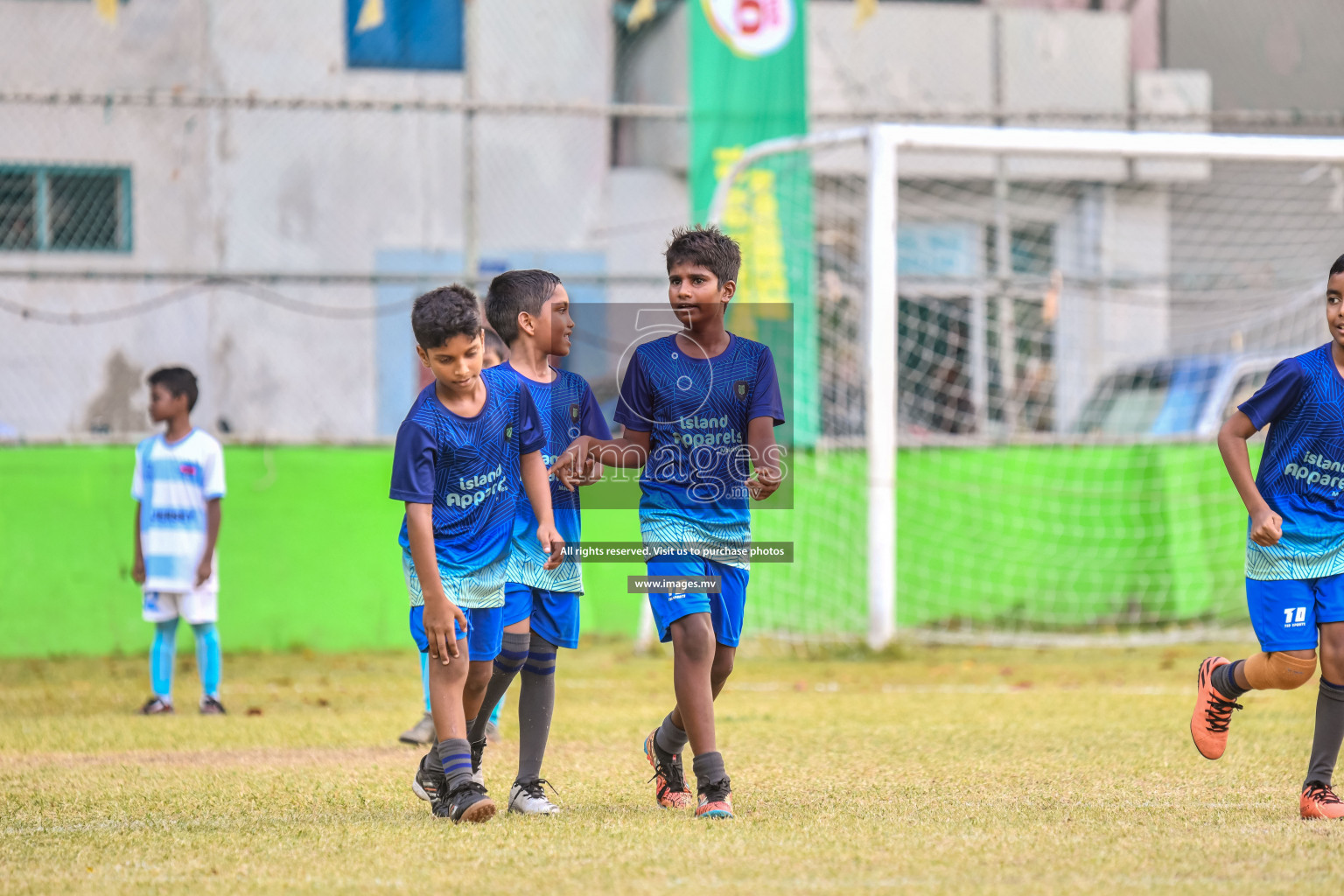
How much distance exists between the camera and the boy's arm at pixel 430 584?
4.17 m

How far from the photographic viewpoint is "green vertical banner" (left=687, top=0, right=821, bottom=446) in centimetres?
1027

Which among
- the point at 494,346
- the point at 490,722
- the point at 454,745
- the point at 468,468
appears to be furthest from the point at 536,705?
the point at 494,346

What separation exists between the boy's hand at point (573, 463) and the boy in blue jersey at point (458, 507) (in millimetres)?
137

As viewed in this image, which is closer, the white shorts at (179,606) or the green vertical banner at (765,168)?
the white shorts at (179,606)

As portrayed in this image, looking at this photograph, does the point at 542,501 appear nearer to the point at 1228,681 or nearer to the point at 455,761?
the point at 455,761

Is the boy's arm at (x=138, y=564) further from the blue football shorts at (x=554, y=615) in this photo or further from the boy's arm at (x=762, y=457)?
the boy's arm at (x=762, y=457)

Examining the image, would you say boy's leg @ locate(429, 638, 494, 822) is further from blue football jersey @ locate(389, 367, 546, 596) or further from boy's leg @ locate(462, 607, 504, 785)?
blue football jersey @ locate(389, 367, 546, 596)

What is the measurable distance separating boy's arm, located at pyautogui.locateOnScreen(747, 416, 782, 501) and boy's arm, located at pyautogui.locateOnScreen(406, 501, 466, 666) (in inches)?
36.0

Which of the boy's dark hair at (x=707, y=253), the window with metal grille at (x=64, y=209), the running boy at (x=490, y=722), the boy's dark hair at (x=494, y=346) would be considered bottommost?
the running boy at (x=490, y=722)

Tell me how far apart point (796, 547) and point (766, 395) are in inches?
232

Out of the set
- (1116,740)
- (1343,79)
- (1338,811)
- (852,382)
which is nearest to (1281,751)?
(1116,740)

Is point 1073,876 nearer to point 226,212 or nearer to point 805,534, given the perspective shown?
point 805,534

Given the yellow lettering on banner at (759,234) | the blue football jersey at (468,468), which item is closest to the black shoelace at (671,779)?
the blue football jersey at (468,468)

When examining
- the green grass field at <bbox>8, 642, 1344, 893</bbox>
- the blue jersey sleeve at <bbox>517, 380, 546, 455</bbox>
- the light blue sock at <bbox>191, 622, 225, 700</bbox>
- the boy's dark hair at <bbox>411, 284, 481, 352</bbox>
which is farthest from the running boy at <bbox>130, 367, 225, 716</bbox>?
the boy's dark hair at <bbox>411, 284, 481, 352</bbox>
